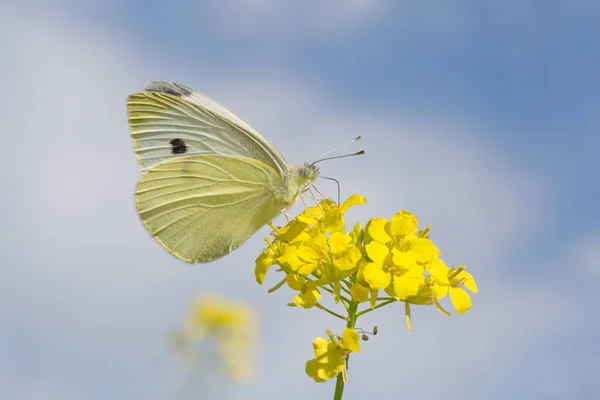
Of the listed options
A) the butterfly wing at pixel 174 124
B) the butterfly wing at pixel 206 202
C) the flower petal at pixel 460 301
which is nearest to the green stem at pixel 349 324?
the flower petal at pixel 460 301

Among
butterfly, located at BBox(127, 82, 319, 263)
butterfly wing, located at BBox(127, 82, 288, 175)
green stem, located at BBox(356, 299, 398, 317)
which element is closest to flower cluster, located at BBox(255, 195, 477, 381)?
green stem, located at BBox(356, 299, 398, 317)

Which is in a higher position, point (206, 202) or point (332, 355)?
point (206, 202)

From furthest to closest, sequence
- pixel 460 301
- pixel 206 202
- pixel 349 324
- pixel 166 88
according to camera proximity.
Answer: pixel 166 88, pixel 206 202, pixel 460 301, pixel 349 324

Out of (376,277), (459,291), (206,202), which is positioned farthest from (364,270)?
(206,202)

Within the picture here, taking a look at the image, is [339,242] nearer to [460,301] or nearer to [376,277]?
[376,277]

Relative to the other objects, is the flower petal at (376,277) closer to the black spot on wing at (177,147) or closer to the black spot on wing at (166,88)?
the black spot on wing at (177,147)

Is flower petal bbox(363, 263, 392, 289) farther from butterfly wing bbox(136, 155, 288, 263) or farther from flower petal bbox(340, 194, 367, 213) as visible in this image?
butterfly wing bbox(136, 155, 288, 263)

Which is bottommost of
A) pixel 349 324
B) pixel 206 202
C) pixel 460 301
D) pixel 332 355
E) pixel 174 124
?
pixel 332 355

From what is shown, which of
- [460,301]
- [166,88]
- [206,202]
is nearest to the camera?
[460,301]
